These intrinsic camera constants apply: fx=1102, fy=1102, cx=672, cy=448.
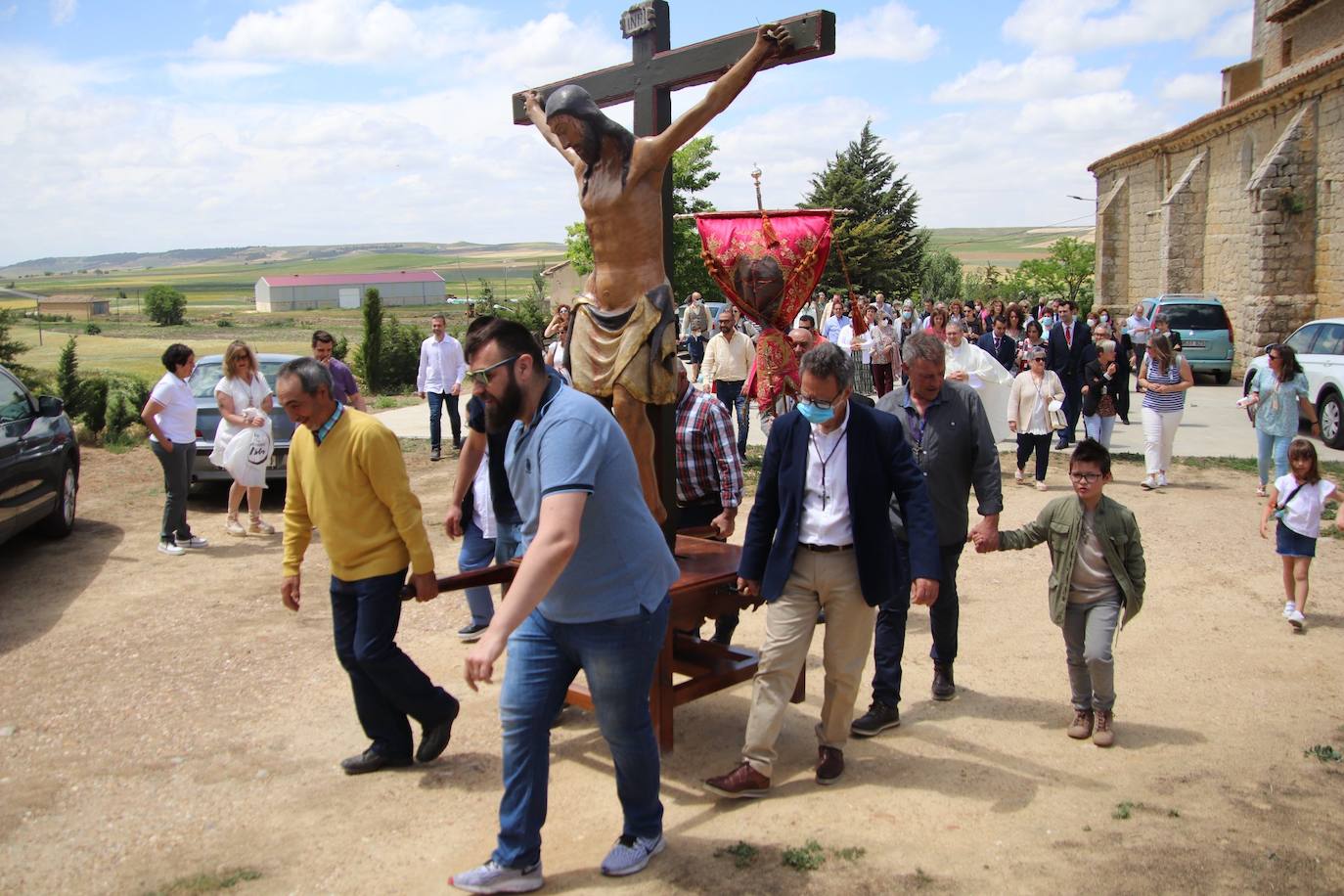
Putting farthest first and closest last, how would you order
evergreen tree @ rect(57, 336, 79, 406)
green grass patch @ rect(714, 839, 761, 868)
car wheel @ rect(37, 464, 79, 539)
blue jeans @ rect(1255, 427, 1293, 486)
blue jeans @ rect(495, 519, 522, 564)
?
evergreen tree @ rect(57, 336, 79, 406), blue jeans @ rect(1255, 427, 1293, 486), car wheel @ rect(37, 464, 79, 539), blue jeans @ rect(495, 519, 522, 564), green grass patch @ rect(714, 839, 761, 868)

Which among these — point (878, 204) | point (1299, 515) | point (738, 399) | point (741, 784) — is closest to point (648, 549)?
point (741, 784)

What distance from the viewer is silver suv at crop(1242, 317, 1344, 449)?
1428 centimetres

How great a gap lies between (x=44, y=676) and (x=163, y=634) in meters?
0.81

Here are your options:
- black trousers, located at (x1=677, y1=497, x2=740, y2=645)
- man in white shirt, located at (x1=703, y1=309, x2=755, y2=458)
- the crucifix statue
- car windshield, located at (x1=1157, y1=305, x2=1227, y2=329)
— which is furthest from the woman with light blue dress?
car windshield, located at (x1=1157, y1=305, x2=1227, y2=329)

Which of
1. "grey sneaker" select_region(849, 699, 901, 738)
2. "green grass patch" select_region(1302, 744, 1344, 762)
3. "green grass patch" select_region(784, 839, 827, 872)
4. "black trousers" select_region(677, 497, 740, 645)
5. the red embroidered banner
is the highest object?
the red embroidered banner

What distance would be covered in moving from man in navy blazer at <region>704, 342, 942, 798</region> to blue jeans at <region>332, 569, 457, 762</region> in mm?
1353

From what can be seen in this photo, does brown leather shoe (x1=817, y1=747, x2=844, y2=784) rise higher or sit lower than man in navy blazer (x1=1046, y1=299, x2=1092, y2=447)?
lower

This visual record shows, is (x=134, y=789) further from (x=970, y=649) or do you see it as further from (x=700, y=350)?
(x=700, y=350)

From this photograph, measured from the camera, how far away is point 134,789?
4.86 metres

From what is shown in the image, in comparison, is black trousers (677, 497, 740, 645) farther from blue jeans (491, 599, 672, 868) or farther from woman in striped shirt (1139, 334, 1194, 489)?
woman in striped shirt (1139, 334, 1194, 489)

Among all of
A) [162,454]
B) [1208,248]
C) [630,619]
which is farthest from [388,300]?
[630,619]

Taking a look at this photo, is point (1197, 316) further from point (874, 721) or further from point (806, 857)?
point (806, 857)

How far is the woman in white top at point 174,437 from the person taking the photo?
8992 mm

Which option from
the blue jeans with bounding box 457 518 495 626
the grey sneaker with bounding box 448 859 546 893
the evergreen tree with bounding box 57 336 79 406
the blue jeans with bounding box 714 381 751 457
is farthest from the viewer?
the evergreen tree with bounding box 57 336 79 406
